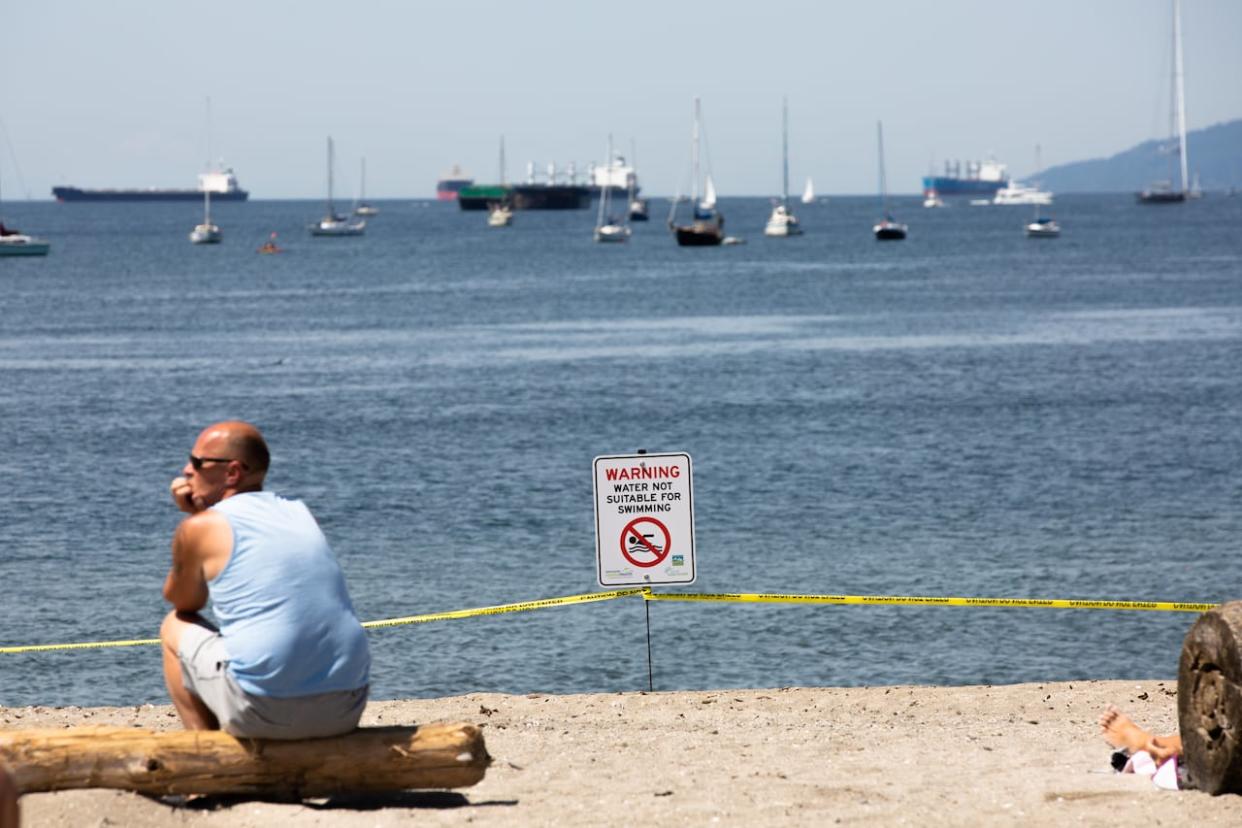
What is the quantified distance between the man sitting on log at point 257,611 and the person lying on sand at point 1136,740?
3382 mm

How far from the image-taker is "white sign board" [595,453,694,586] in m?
11.5

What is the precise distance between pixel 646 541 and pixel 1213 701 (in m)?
4.90

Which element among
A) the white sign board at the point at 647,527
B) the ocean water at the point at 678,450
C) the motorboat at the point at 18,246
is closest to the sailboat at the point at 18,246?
the motorboat at the point at 18,246

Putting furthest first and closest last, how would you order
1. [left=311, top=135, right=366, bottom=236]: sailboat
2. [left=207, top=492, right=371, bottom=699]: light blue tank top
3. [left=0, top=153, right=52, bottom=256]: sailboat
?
[left=311, top=135, right=366, bottom=236]: sailboat < [left=0, top=153, right=52, bottom=256]: sailboat < [left=207, top=492, right=371, bottom=699]: light blue tank top

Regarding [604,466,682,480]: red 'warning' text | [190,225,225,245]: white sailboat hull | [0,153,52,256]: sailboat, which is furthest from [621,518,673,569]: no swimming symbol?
[190,225,225,245]: white sailboat hull

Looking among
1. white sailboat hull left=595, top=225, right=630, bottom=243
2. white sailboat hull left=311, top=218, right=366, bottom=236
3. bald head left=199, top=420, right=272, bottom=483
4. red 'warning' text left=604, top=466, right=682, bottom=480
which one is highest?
white sailboat hull left=311, top=218, right=366, bottom=236

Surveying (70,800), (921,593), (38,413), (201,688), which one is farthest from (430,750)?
(38,413)

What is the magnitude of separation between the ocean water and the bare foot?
716 centimetres

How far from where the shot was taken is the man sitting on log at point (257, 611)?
6551 mm

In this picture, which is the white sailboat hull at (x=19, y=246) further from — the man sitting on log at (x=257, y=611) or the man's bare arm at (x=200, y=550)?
the man's bare arm at (x=200, y=550)

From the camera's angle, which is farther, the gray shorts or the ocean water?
the ocean water

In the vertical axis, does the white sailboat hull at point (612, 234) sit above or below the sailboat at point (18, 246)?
above

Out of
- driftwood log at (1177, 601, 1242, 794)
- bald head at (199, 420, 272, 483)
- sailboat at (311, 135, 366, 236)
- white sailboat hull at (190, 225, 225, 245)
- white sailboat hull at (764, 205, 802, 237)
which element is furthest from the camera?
sailboat at (311, 135, 366, 236)

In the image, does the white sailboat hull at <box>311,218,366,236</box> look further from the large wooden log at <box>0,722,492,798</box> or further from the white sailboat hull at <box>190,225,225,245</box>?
the large wooden log at <box>0,722,492,798</box>
